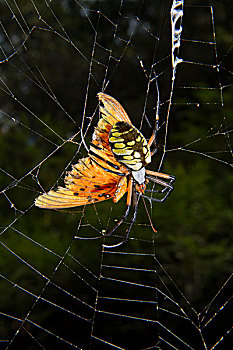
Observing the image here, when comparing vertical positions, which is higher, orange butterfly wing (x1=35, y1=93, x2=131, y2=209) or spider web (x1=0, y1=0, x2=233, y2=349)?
orange butterfly wing (x1=35, y1=93, x2=131, y2=209)

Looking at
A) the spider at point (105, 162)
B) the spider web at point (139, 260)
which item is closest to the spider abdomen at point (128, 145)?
the spider at point (105, 162)

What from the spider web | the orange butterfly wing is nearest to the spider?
the orange butterfly wing

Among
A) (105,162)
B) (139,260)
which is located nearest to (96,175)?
(105,162)

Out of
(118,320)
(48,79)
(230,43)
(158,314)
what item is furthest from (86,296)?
(48,79)

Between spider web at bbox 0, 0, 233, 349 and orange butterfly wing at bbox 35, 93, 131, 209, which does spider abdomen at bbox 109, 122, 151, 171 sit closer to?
orange butterfly wing at bbox 35, 93, 131, 209

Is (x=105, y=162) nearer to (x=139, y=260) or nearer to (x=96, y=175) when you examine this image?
(x=96, y=175)

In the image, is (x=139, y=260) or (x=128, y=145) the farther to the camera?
(x=139, y=260)

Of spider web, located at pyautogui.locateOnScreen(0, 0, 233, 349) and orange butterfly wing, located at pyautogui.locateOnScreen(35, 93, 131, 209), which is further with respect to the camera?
spider web, located at pyautogui.locateOnScreen(0, 0, 233, 349)
